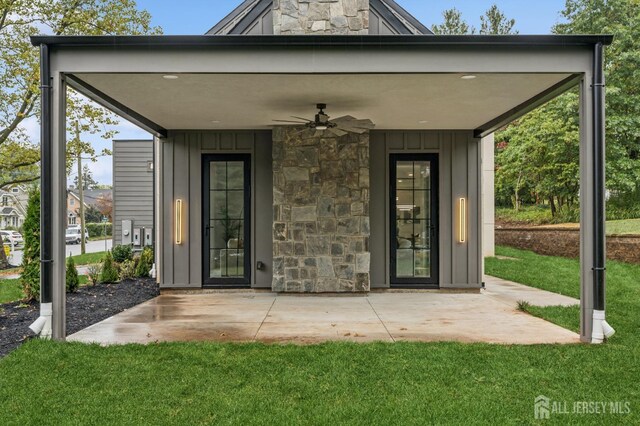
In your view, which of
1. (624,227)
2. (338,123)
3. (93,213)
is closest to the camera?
(338,123)

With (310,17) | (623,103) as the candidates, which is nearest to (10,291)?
(310,17)

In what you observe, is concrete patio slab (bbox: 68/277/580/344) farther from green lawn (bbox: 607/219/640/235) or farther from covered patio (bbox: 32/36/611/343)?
green lawn (bbox: 607/219/640/235)

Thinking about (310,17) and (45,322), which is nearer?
(45,322)

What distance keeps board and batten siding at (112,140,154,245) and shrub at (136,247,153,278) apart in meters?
3.12

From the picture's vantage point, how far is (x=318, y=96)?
5.80 meters

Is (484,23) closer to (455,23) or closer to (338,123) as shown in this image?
(455,23)

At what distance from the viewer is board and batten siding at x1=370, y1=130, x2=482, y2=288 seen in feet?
26.1

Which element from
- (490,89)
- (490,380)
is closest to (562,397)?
(490,380)

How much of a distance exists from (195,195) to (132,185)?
571 centimetres

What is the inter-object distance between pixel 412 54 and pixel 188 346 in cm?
358

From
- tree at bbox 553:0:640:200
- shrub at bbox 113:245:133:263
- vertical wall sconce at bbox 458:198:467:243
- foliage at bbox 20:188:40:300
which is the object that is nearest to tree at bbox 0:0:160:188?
shrub at bbox 113:245:133:263

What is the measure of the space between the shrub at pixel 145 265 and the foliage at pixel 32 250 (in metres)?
2.87

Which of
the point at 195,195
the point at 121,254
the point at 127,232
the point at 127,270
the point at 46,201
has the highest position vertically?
the point at 195,195

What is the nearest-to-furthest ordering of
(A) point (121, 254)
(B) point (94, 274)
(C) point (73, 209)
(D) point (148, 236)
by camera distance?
(B) point (94, 274) < (A) point (121, 254) < (D) point (148, 236) < (C) point (73, 209)
